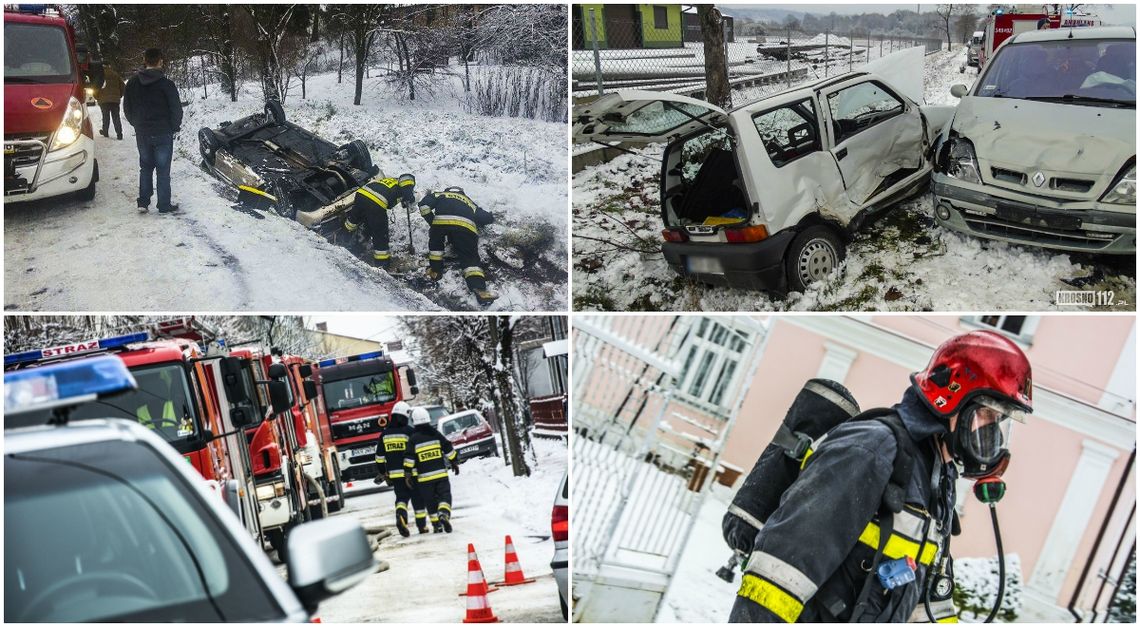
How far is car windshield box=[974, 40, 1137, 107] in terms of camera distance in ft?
19.2

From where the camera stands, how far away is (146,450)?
9.08ft

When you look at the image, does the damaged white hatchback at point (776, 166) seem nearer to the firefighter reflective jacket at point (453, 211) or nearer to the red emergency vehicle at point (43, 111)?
the firefighter reflective jacket at point (453, 211)

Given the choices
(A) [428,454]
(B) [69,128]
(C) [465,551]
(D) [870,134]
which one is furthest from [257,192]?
(D) [870,134]

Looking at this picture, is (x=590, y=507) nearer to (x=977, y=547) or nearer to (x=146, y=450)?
(x=977, y=547)

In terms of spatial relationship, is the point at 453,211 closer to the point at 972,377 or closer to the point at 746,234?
the point at 746,234

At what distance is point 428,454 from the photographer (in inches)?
273

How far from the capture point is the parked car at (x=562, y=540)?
19.2ft

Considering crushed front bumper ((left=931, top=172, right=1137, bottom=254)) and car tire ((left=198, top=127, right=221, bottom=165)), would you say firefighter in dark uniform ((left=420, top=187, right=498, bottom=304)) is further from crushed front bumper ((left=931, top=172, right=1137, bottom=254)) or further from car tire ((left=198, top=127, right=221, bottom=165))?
crushed front bumper ((left=931, top=172, right=1137, bottom=254))

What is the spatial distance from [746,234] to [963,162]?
148 centimetres

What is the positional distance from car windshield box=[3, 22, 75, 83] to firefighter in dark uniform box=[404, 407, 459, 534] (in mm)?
3482

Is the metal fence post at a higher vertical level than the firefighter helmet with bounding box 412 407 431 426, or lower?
higher

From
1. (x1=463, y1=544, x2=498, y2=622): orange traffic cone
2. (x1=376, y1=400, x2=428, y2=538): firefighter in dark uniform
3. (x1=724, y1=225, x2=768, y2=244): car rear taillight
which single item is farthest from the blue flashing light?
(x1=376, y1=400, x2=428, y2=538): firefighter in dark uniform

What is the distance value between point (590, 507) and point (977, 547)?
8.14 ft

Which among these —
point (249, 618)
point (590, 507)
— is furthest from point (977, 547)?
point (249, 618)
